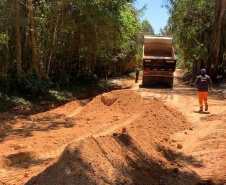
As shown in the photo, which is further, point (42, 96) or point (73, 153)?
point (42, 96)

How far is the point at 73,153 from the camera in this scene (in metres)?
5.02

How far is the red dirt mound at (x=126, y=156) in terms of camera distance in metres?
4.73

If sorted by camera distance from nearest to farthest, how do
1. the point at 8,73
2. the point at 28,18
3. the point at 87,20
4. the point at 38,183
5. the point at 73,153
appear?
the point at 38,183
the point at 73,153
the point at 28,18
the point at 8,73
the point at 87,20

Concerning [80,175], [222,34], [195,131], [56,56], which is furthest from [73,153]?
[222,34]

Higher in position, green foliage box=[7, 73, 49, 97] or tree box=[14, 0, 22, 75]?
tree box=[14, 0, 22, 75]

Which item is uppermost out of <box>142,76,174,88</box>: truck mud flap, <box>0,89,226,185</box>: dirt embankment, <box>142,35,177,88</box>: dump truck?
<box>142,35,177,88</box>: dump truck

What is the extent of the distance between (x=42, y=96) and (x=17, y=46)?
2725 millimetres

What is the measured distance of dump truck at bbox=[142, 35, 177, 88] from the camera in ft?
61.2

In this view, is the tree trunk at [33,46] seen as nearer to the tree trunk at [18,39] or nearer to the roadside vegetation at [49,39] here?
the roadside vegetation at [49,39]

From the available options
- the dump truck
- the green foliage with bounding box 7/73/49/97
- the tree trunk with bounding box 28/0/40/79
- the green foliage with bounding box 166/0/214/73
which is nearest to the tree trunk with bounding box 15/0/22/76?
the green foliage with bounding box 7/73/49/97

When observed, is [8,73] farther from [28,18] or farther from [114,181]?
[114,181]

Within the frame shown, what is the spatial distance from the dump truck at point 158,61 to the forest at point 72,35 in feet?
6.59

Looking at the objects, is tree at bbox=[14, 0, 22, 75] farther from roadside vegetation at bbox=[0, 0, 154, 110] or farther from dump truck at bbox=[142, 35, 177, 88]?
dump truck at bbox=[142, 35, 177, 88]

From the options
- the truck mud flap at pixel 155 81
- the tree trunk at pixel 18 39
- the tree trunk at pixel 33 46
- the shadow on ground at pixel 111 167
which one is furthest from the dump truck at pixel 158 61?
the shadow on ground at pixel 111 167
